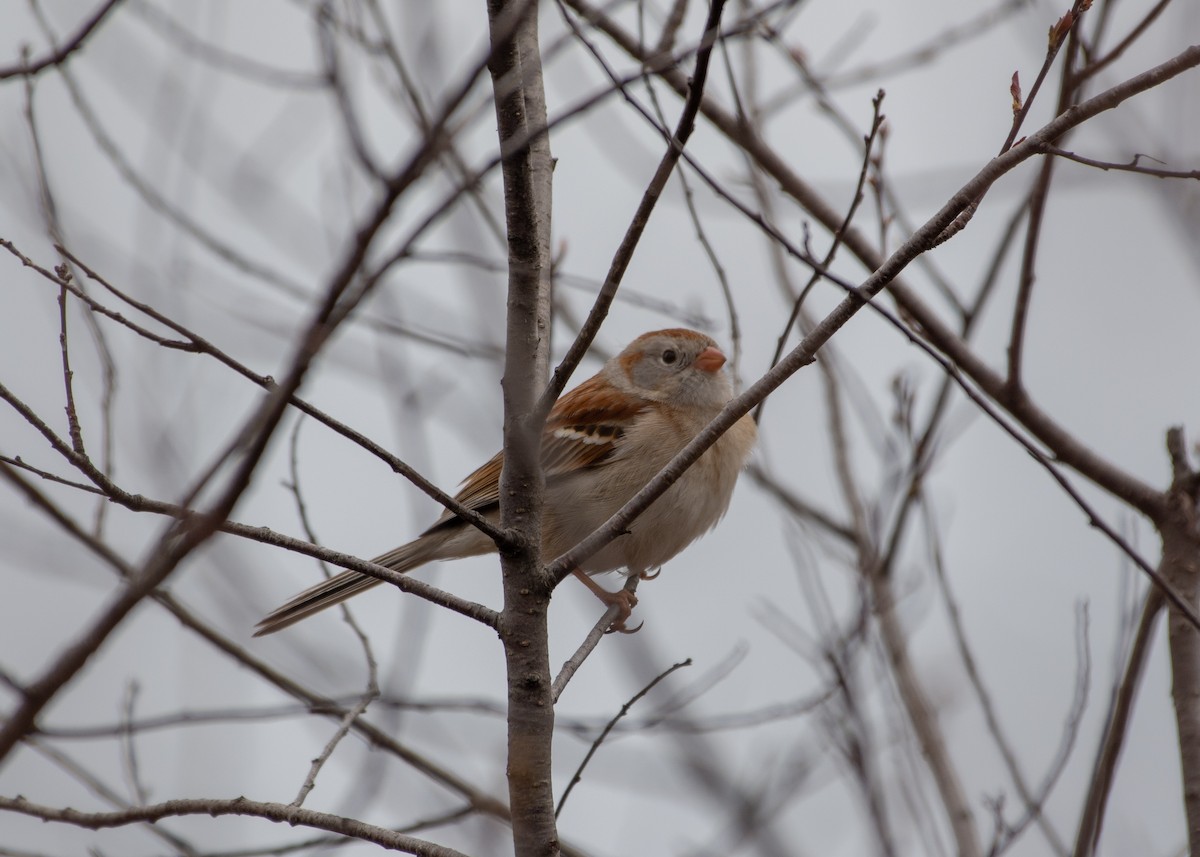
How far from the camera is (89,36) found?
10.8ft

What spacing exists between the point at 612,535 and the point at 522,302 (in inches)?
24.4

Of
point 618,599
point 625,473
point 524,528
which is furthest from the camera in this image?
point 625,473

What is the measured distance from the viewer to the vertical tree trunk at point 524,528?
266 centimetres

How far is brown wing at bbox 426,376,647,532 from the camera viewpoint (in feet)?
18.1

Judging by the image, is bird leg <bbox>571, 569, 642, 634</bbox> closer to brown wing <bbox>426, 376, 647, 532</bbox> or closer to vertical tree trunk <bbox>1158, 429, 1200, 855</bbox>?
brown wing <bbox>426, 376, 647, 532</bbox>

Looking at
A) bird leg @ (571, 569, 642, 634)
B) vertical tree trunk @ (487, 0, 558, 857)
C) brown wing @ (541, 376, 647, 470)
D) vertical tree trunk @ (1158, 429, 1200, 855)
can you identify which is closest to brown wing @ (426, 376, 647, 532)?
brown wing @ (541, 376, 647, 470)

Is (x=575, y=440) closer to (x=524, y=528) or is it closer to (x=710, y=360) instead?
(x=710, y=360)

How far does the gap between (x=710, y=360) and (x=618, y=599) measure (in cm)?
174

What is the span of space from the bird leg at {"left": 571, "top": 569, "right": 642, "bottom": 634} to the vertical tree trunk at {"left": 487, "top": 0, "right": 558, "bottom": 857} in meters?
1.30

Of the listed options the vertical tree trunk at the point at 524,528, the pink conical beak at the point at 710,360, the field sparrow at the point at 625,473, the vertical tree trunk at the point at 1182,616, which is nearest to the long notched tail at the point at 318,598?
the field sparrow at the point at 625,473

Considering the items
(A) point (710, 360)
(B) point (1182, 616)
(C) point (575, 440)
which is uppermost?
(A) point (710, 360)

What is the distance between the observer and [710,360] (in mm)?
5918

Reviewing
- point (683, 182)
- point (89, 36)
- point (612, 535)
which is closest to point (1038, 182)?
point (683, 182)

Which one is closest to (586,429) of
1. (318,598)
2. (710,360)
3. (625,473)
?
(625,473)
